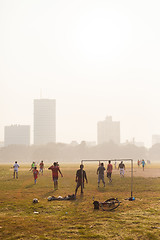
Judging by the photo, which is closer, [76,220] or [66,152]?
[76,220]

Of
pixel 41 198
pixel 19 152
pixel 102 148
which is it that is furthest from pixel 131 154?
pixel 41 198

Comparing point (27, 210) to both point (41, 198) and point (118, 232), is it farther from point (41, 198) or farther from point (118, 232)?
point (118, 232)

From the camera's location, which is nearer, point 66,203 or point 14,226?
point 14,226

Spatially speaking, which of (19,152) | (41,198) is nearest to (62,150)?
(19,152)

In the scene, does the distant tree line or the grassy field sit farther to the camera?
the distant tree line

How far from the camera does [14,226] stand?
11898 millimetres

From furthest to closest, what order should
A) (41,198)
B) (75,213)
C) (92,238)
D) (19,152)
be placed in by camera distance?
(19,152)
(41,198)
(75,213)
(92,238)

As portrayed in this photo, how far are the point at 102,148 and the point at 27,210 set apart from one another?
182381 millimetres

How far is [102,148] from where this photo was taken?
196m

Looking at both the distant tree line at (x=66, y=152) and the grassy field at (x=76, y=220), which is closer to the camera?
the grassy field at (x=76, y=220)

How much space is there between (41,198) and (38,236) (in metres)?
8.90

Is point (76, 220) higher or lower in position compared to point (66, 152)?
higher

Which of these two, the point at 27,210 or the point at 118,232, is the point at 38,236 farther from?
the point at 27,210

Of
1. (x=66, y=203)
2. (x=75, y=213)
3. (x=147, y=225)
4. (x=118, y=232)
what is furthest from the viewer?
(x=66, y=203)
